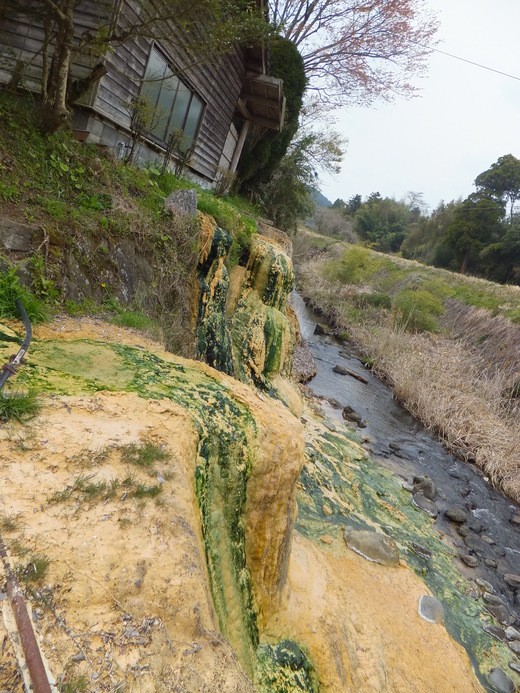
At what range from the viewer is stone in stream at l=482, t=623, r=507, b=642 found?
4.45 m

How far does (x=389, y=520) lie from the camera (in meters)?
5.74

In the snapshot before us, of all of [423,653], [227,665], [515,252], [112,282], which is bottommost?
[423,653]

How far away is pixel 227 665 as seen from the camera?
1.36m

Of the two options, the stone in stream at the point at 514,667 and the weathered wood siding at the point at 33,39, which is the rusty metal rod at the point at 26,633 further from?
the weathered wood siding at the point at 33,39

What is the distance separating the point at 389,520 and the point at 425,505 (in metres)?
1.18

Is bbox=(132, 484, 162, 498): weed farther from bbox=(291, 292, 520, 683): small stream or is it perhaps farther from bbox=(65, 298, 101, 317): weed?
bbox=(291, 292, 520, 683): small stream

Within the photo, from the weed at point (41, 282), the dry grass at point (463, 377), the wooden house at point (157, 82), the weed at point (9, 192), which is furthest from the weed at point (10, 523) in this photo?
the dry grass at point (463, 377)

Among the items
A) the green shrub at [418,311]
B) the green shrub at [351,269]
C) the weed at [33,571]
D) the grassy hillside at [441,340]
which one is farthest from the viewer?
the green shrub at [351,269]

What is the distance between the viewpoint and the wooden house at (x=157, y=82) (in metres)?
5.18

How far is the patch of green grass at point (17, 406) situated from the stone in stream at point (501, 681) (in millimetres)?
5048

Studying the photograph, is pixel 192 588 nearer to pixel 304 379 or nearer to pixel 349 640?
pixel 349 640

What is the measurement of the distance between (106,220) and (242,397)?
264 centimetres

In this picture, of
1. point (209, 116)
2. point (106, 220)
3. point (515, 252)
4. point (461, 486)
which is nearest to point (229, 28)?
point (106, 220)

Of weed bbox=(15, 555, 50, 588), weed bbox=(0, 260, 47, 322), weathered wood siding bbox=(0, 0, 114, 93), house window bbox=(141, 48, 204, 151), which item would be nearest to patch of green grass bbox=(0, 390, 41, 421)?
weed bbox=(15, 555, 50, 588)
